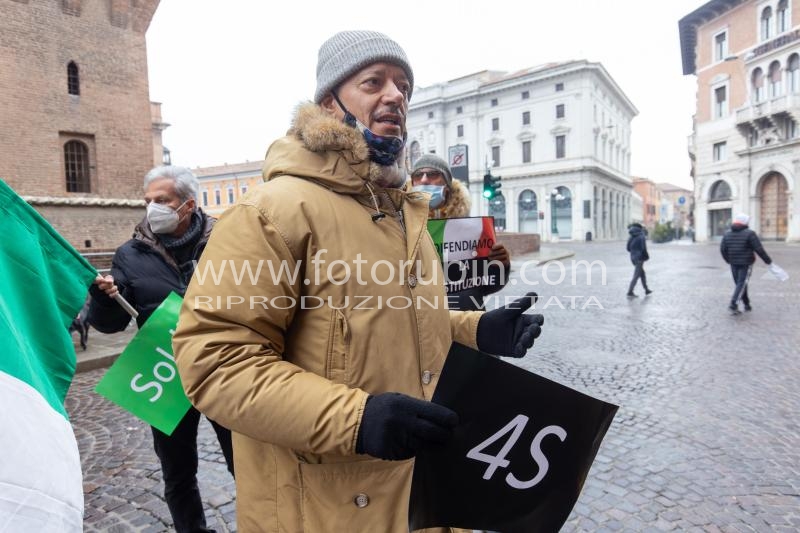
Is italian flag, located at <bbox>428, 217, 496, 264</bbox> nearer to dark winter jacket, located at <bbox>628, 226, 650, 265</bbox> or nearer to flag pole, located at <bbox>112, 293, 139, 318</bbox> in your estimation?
flag pole, located at <bbox>112, 293, 139, 318</bbox>

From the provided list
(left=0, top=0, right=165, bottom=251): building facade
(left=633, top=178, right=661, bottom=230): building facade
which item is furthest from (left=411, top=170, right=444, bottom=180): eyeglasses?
(left=633, top=178, right=661, bottom=230): building facade

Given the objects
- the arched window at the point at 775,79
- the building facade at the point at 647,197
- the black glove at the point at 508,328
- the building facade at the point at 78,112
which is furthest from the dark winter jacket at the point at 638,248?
the building facade at the point at 647,197

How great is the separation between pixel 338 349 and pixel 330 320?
8 cm

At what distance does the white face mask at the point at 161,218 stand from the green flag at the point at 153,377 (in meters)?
0.37

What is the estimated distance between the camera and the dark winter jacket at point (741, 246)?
9.38 meters

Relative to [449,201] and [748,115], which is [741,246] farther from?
[748,115]

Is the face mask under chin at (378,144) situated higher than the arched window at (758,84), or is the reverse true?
the arched window at (758,84)

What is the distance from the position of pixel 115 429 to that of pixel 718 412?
17.0ft

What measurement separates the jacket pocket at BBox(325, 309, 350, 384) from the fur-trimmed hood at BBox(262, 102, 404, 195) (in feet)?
1.21

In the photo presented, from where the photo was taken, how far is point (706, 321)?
8461mm

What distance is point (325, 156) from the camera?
1427 millimetres

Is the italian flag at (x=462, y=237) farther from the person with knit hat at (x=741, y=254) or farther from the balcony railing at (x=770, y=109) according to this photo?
the balcony railing at (x=770, y=109)

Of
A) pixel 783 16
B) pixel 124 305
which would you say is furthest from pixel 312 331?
pixel 783 16

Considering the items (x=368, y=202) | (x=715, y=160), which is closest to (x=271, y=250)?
(x=368, y=202)
